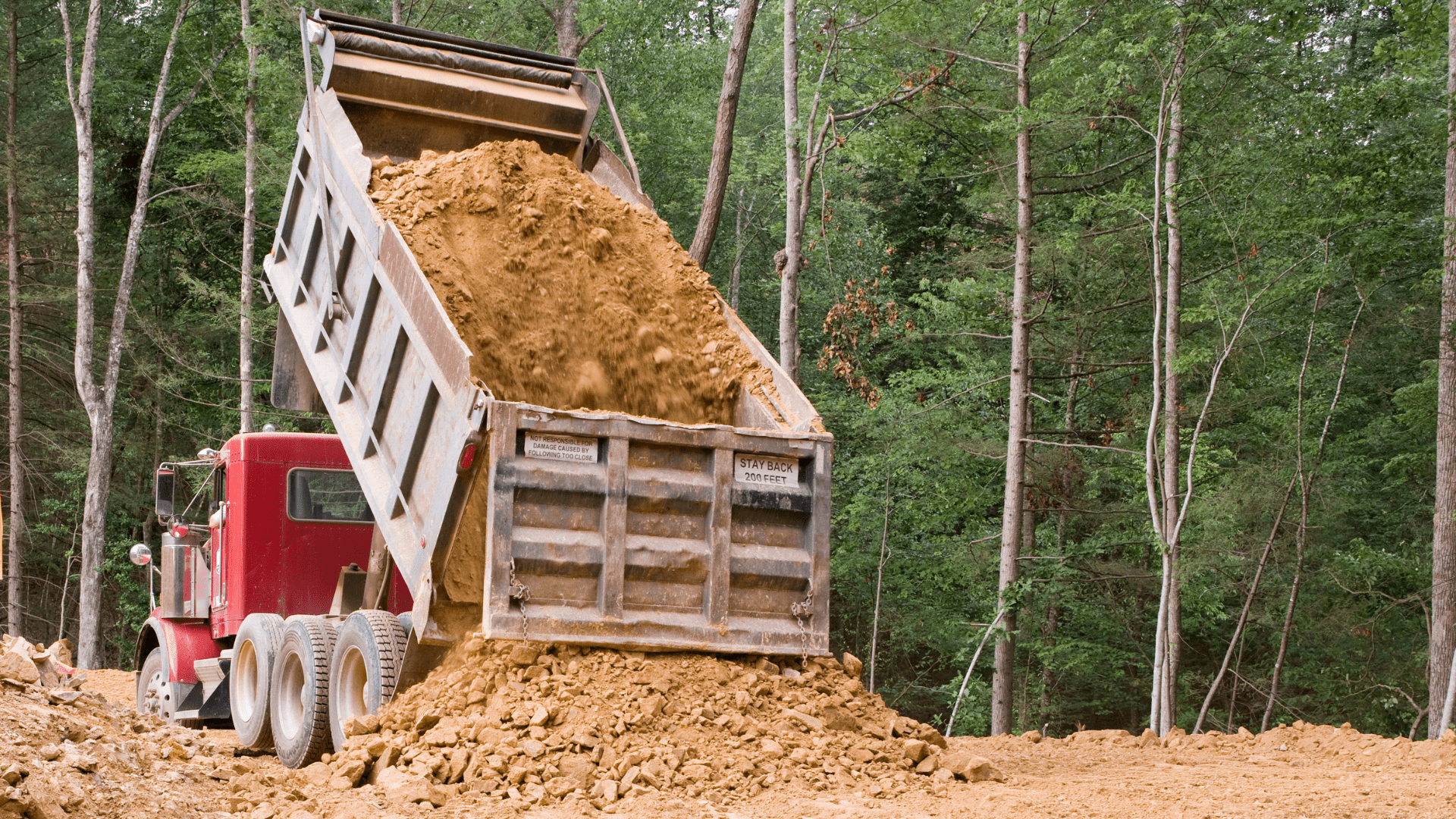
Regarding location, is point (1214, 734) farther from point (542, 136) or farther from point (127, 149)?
point (127, 149)

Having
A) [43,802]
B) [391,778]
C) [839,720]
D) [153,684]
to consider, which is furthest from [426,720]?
[153,684]

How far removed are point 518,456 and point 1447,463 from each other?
36.2ft

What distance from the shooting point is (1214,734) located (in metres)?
9.12

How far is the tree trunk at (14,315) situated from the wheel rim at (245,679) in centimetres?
1565

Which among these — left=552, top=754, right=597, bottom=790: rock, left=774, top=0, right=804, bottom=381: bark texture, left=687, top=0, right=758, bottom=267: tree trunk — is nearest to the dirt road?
left=552, top=754, right=597, bottom=790: rock

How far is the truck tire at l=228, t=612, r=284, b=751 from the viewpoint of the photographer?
7375 millimetres

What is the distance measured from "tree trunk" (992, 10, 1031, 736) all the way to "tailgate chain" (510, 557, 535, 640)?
937cm

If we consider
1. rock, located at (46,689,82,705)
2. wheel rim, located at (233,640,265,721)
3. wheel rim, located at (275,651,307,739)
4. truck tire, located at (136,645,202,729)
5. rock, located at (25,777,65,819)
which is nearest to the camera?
rock, located at (25,777,65,819)

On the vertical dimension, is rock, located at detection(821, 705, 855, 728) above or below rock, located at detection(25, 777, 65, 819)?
above

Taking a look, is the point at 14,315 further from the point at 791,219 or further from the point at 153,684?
the point at 153,684

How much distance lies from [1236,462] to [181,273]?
16.2 m

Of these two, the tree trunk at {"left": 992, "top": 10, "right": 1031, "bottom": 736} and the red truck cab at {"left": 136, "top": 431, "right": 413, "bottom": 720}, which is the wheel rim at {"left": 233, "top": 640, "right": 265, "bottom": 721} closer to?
the red truck cab at {"left": 136, "top": 431, "right": 413, "bottom": 720}

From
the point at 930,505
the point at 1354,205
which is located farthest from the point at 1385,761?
the point at 930,505

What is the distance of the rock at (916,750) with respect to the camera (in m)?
6.08
